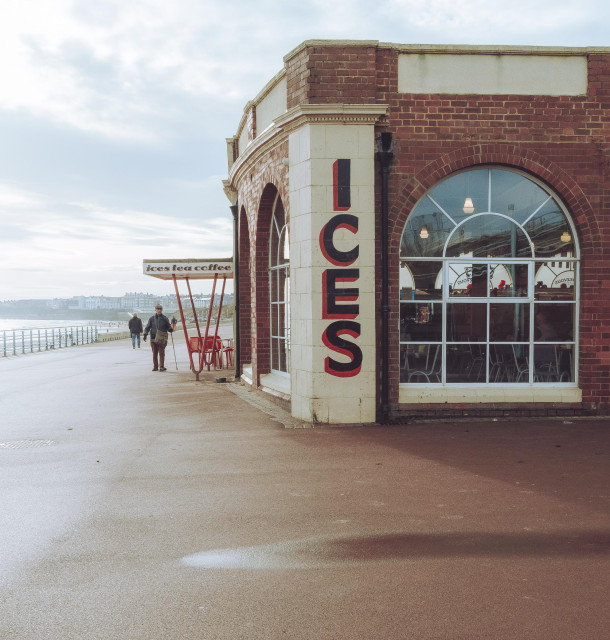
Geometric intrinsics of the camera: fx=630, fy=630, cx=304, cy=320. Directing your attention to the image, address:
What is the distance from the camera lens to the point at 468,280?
9.73 m

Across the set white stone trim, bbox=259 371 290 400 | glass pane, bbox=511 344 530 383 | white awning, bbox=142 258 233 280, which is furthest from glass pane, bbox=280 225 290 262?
glass pane, bbox=511 344 530 383

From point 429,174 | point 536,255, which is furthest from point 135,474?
point 536,255

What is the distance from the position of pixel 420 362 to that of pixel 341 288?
5.87 ft

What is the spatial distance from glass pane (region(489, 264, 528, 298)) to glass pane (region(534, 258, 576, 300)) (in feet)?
0.65

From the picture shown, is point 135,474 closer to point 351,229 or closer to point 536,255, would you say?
point 351,229

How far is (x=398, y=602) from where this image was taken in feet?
12.3

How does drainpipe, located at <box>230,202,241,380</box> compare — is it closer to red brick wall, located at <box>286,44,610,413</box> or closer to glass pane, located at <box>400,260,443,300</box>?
red brick wall, located at <box>286,44,610,413</box>

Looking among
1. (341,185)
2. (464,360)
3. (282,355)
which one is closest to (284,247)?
(282,355)

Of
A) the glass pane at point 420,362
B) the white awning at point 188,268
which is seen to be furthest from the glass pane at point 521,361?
the white awning at point 188,268

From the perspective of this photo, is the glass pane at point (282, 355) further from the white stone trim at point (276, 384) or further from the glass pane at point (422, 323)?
the glass pane at point (422, 323)

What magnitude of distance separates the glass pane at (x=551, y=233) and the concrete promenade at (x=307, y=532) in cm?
262

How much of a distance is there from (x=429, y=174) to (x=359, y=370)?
3.09 m

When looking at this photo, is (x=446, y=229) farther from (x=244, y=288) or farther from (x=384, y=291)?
(x=244, y=288)

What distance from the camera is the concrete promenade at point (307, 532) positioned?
3586 mm
